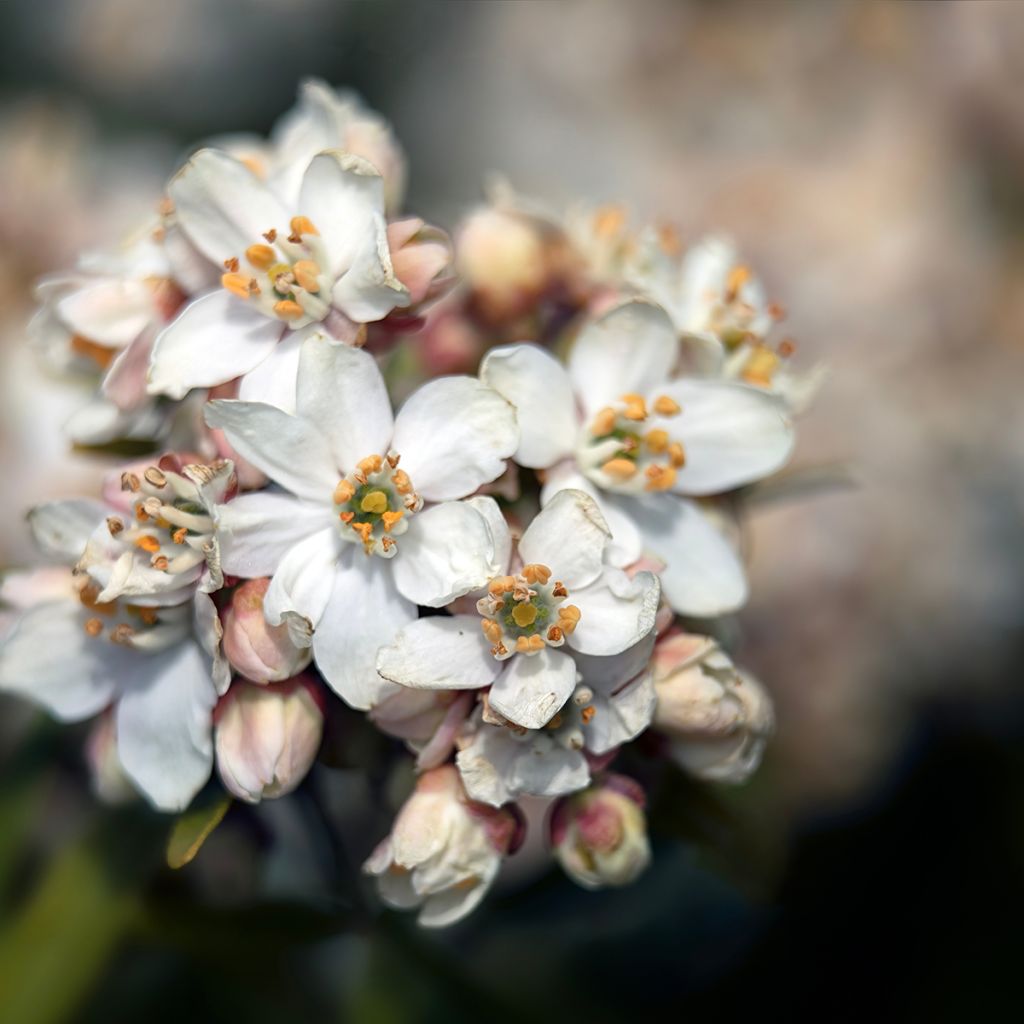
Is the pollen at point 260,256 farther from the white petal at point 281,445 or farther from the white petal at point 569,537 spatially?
the white petal at point 569,537

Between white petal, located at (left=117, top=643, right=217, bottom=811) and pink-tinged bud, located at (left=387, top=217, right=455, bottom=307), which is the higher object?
pink-tinged bud, located at (left=387, top=217, right=455, bottom=307)

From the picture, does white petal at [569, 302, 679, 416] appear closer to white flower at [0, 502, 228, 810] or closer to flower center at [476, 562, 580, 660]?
flower center at [476, 562, 580, 660]

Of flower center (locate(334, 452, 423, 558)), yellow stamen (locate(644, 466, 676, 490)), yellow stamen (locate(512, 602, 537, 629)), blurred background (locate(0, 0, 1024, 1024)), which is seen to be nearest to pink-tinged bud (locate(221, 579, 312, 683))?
flower center (locate(334, 452, 423, 558))

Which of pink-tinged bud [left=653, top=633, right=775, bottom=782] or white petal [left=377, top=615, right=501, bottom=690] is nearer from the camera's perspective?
white petal [left=377, top=615, right=501, bottom=690]

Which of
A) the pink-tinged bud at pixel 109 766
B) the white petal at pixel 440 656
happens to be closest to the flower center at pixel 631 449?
the white petal at pixel 440 656

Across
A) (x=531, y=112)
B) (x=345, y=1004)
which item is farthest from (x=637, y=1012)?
(x=531, y=112)
